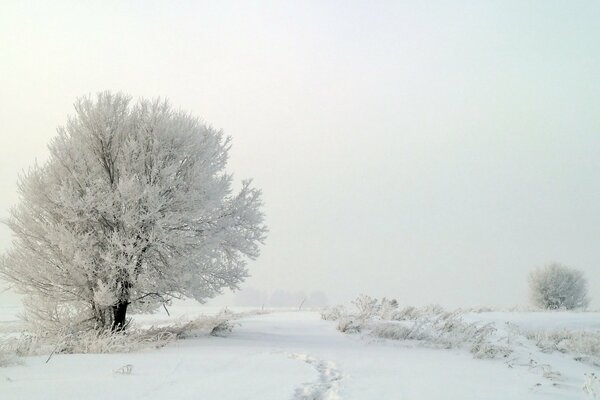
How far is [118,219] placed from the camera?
32.1 ft

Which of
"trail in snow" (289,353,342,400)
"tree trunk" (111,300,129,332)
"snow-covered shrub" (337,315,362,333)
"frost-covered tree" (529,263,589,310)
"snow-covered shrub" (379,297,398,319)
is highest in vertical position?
"frost-covered tree" (529,263,589,310)

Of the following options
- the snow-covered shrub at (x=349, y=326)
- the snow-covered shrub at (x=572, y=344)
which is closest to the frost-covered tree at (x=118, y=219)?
the snow-covered shrub at (x=349, y=326)

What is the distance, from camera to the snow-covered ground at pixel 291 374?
4352 mm

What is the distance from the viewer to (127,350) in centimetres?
729

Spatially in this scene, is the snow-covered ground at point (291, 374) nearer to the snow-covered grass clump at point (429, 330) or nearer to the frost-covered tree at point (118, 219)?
the snow-covered grass clump at point (429, 330)

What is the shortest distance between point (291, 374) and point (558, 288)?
3143 cm

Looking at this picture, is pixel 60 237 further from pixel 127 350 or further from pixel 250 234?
pixel 250 234

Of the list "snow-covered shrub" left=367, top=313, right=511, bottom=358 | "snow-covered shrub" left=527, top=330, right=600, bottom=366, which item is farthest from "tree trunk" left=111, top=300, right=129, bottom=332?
"snow-covered shrub" left=527, top=330, right=600, bottom=366

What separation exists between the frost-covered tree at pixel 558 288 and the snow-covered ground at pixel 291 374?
25044 millimetres

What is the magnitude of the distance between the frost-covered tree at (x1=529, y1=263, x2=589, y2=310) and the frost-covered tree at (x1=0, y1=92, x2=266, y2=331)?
90.3 feet

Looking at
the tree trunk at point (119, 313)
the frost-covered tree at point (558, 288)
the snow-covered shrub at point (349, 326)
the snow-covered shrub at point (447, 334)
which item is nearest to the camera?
the snow-covered shrub at point (447, 334)

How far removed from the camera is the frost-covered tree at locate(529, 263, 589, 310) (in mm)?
31016

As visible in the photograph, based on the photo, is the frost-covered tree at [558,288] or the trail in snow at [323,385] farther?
the frost-covered tree at [558,288]

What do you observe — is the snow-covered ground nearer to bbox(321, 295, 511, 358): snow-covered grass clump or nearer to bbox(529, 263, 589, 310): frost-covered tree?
bbox(321, 295, 511, 358): snow-covered grass clump
